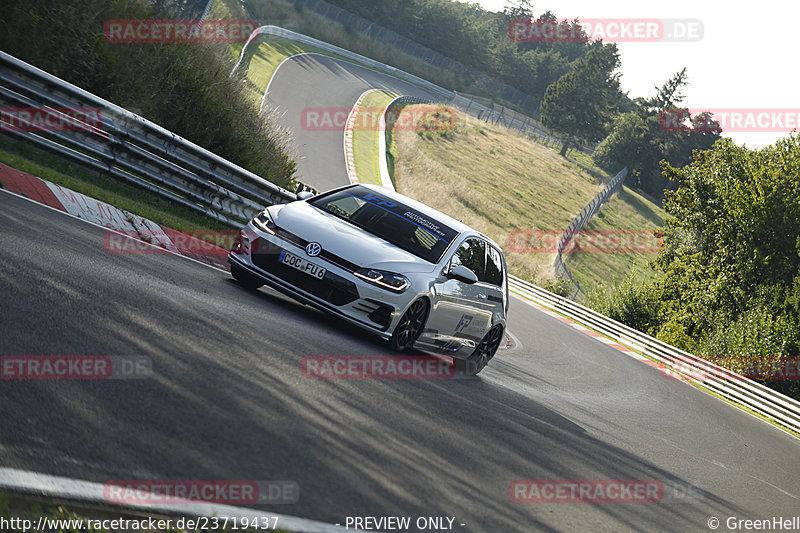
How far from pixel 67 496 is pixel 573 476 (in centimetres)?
464

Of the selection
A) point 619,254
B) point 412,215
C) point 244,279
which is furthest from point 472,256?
point 619,254

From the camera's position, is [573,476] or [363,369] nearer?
[573,476]

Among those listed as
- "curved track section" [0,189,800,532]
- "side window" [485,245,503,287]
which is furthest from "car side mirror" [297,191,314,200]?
"side window" [485,245,503,287]

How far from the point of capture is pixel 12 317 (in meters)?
5.38

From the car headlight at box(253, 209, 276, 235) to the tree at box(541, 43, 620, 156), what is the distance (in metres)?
97.8

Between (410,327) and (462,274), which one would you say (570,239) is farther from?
(410,327)

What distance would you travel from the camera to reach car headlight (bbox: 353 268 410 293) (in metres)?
8.58

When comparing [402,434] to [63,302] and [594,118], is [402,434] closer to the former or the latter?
[63,302]

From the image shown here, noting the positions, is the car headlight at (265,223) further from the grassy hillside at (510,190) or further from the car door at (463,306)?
the grassy hillside at (510,190)

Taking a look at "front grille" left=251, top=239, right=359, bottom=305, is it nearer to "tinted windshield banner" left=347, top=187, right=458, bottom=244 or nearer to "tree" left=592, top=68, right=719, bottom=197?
"tinted windshield banner" left=347, top=187, right=458, bottom=244

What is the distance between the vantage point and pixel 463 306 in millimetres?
9945

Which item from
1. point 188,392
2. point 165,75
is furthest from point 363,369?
point 165,75

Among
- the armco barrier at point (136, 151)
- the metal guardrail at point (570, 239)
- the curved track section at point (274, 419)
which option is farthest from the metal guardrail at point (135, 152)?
the metal guardrail at point (570, 239)

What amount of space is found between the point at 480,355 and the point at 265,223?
349cm
